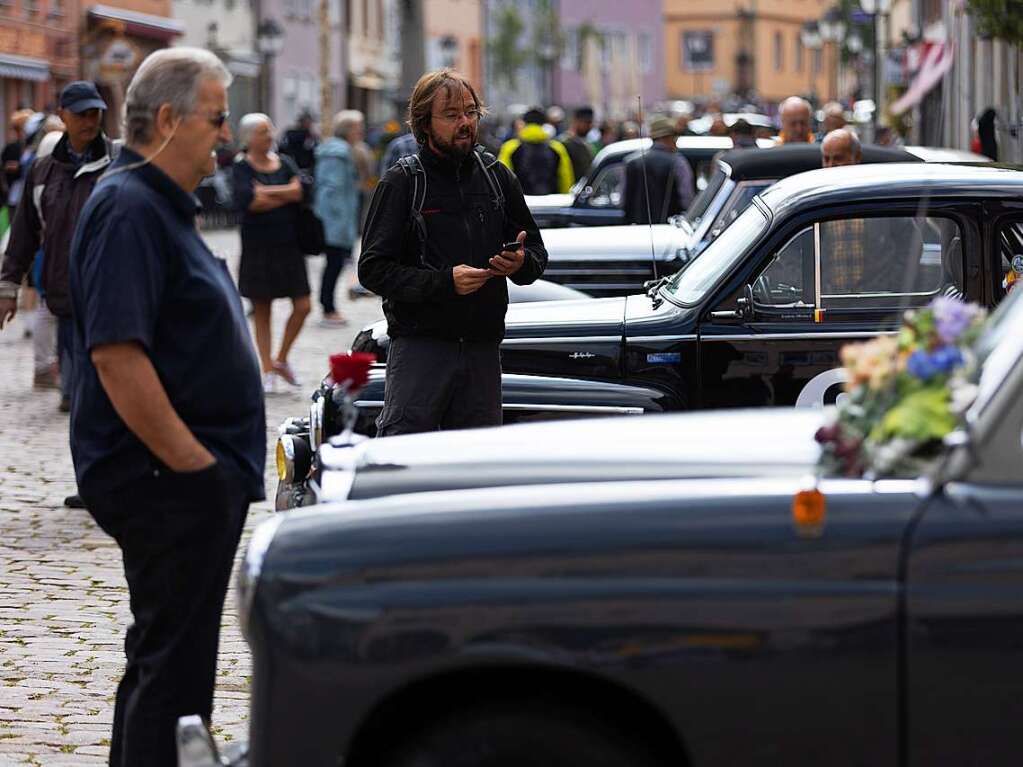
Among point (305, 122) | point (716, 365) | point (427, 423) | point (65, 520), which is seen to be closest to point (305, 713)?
point (427, 423)

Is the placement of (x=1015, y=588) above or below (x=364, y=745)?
above

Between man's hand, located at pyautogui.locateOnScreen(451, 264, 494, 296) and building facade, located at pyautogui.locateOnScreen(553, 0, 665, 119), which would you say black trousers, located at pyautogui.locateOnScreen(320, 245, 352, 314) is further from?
building facade, located at pyautogui.locateOnScreen(553, 0, 665, 119)

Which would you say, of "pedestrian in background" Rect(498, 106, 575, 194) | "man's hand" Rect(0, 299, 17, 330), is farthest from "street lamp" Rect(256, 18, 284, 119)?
"man's hand" Rect(0, 299, 17, 330)

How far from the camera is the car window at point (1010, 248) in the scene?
7633mm

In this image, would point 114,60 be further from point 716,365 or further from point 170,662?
point 170,662

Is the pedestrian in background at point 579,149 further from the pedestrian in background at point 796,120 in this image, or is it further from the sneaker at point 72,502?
the sneaker at point 72,502

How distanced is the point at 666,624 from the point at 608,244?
366 inches

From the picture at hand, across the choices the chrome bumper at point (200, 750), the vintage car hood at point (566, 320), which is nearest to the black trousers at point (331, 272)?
the vintage car hood at point (566, 320)

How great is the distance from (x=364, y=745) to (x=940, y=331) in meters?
1.29

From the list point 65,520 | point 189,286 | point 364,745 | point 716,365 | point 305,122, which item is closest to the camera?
point 364,745

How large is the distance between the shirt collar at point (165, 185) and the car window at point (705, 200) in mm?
7974

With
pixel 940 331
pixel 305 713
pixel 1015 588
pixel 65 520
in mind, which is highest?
pixel 940 331

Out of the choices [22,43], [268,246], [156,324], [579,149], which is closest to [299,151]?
[579,149]

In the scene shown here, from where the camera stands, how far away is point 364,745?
3766 mm
